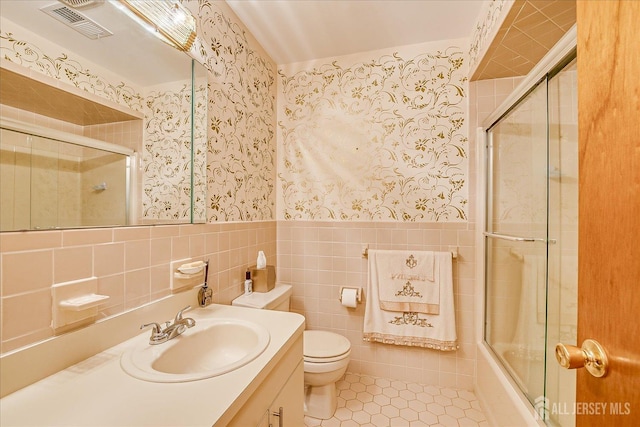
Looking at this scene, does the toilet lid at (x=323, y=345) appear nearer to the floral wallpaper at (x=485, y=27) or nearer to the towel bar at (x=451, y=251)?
the towel bar at (x=451, y=251)

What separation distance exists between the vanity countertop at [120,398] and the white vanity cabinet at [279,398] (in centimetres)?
5

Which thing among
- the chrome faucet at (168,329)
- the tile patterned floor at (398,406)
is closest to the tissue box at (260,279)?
the chrome faucet at (168,329)

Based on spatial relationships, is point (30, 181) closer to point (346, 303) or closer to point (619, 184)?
point (619, 184)

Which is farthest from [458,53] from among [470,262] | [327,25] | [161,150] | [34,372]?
[34,372]

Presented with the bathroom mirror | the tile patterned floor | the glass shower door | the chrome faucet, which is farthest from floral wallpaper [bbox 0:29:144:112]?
the tile patterned floor

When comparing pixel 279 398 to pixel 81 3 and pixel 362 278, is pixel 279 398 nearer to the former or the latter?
pixel 362 278

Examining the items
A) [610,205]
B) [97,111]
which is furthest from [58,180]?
[610,205]

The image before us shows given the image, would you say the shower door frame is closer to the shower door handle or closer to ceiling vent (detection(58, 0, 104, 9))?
the shower door handle

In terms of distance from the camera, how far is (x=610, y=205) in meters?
0.43

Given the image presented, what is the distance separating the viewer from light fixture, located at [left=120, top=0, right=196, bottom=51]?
3.23ft

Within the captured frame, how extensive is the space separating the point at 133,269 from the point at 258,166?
41.2 inches

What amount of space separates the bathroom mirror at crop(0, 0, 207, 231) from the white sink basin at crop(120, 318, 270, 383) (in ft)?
1.45

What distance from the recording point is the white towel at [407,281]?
1736mm

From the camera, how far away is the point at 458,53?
1.76m
